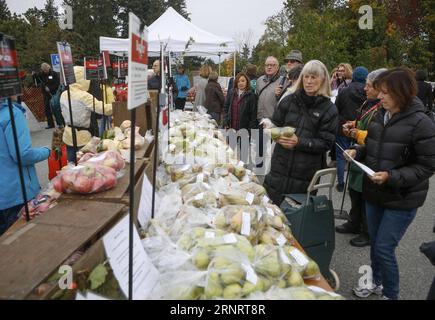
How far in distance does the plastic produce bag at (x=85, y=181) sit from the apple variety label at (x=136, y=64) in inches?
23.9

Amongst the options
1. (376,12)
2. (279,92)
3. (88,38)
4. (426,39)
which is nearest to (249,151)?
(279,92)

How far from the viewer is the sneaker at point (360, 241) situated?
143 inches

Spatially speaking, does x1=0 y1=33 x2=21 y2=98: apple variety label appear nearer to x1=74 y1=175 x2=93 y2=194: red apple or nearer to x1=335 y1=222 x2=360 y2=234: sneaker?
x1=74 y1=175 x2=93 y2=194: red apple

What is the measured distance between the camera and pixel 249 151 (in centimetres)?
532

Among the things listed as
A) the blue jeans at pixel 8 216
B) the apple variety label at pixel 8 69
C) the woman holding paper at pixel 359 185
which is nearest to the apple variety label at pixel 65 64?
the apple variety label at pixel 8 69

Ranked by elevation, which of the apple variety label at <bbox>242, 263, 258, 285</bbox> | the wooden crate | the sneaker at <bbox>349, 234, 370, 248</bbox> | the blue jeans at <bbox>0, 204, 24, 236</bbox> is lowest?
the sneaker at <bbox>349, 234, 370, 248</bbox>

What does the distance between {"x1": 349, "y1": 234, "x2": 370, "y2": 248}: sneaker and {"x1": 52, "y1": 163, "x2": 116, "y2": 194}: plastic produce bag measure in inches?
109

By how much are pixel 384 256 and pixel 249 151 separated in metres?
3.07

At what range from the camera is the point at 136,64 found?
1.13 m

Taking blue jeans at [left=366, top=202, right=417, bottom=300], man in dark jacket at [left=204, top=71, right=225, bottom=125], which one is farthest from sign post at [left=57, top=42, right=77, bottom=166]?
man in dark jacket at [left=204, top=71, right=225, bottom=125]

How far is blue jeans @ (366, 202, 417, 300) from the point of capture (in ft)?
7.72

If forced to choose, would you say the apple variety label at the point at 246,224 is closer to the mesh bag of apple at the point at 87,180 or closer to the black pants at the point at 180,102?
the mesh bag of apple at the point at 87,180

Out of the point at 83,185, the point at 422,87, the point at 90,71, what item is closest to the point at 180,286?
the point at 83,185

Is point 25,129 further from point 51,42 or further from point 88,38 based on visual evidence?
point 88,38
